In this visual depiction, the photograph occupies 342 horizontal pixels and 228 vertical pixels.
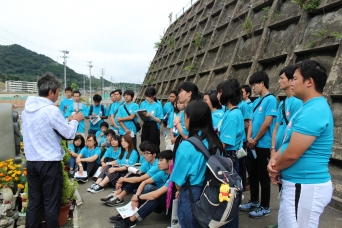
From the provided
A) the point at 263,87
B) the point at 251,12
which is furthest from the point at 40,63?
the point at 263,87

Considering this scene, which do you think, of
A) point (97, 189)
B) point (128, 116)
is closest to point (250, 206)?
point (97, 189)

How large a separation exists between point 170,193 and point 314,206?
1876 mm

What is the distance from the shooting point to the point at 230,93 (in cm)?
366

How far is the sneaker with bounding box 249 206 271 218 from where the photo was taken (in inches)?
158

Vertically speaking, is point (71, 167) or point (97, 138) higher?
point (97, 138)

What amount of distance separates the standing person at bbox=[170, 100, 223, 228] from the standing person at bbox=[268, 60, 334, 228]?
65 cm

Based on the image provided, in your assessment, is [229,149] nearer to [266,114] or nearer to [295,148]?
[266,114]

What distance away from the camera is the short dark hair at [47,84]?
10.9 feet

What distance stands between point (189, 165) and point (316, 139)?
103 centimetres

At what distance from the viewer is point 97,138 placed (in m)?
7.35

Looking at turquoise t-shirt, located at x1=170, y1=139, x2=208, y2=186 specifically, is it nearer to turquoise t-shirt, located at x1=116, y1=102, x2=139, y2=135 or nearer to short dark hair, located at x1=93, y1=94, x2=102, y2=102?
turquoise t-shirt, located at x1=116, y1=102, x2=139, y2=135

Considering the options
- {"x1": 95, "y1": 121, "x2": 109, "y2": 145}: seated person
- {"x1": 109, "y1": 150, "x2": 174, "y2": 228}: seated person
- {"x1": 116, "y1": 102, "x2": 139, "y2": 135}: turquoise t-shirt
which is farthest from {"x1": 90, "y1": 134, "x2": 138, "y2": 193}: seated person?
{"x1": 95, "y1": 121, "x2": 109, "y2": 145}: seated person

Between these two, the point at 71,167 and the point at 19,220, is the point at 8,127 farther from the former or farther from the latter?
the point at 71,167

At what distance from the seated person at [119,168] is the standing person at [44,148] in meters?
1.99
